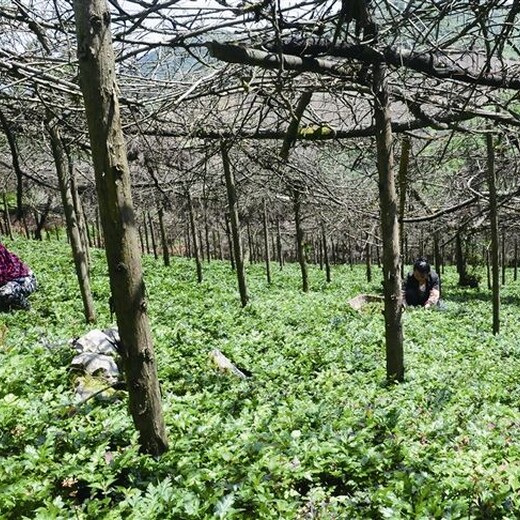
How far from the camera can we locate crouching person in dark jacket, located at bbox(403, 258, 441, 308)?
11.6 meters

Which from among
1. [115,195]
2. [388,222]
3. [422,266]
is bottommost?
[422,266]

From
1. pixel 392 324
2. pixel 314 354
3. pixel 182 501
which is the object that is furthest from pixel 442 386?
pixel 182 501

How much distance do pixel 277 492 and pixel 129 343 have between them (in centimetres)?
130

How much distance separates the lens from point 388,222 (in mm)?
4816

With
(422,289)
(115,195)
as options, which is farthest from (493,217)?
(115,195)

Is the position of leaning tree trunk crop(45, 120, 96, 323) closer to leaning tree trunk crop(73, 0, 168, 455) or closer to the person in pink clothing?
the person in pink clothing

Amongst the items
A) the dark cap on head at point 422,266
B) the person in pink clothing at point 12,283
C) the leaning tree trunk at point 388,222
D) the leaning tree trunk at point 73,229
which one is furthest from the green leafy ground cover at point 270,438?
the dark cap on head at point 422,266

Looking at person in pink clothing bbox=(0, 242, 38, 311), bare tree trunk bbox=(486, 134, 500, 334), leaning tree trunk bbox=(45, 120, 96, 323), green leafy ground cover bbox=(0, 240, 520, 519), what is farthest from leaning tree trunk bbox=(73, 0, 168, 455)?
bare tree trunk bbox=(486, 134, 500, 334)

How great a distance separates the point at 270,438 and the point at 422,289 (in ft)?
31.3

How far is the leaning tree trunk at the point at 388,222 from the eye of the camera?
4.66 metres

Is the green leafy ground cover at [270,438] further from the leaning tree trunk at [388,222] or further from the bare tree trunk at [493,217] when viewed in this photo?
the bare tree trunk at [493,217]

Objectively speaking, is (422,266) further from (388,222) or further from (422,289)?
(388,222)

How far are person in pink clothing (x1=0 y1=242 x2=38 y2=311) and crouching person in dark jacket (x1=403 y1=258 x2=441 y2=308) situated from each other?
337 inches

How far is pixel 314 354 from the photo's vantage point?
21.4 feet
